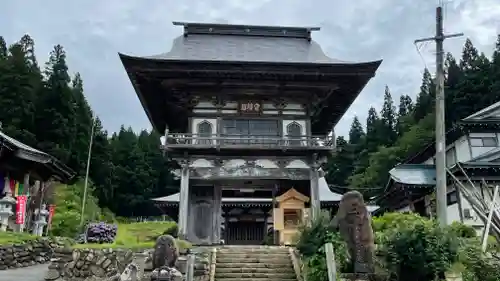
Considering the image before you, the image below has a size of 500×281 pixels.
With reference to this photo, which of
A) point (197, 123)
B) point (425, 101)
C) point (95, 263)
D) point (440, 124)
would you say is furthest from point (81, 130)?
point (440, 124)

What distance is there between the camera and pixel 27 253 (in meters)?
20.5

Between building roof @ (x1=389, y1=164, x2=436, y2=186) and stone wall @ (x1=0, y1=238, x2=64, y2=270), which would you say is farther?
building roof @ (x1=389, y1=164, x2=436, y2=186)

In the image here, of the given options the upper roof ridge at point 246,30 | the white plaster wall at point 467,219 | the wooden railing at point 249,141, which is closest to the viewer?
the wooden railing at point 249,141

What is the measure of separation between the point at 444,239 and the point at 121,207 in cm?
5942

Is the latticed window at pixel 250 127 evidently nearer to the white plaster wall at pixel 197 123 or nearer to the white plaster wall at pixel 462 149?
the white plaster wall at pixel 197 123

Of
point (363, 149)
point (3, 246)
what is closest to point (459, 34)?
point (3, 246)

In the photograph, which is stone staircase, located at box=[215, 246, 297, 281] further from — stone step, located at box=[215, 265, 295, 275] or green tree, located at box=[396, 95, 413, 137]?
green tree, located at box=[396, 95, 413, 137]

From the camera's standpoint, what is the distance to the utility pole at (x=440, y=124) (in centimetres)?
1584

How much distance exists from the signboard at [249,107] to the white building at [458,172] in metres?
11.3

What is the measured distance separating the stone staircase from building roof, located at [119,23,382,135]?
328 inches

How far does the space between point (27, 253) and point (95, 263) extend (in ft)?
23.1

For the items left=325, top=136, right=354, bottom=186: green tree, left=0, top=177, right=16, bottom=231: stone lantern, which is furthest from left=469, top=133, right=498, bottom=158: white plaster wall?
left=325, top=136, right=354, bottom=186: green tree

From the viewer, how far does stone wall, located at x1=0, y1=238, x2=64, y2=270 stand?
60.0 feet

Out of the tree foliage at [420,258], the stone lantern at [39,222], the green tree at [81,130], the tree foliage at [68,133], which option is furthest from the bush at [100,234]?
the green tree at [81,130]
